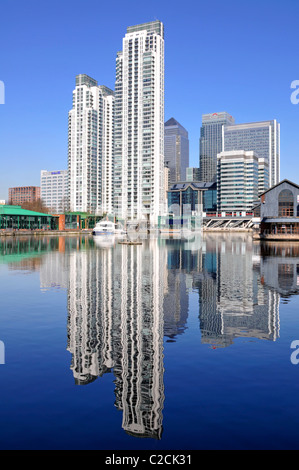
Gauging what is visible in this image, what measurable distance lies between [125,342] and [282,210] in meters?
123

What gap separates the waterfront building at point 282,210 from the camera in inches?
5108

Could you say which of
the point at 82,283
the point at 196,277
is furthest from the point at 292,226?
the point at 82,283

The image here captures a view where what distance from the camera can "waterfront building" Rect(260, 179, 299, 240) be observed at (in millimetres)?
129750

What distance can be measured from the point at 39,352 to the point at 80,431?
7.20m

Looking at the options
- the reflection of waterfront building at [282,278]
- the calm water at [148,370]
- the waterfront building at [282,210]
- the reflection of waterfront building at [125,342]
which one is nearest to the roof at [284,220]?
the waterfront building at [282,210]

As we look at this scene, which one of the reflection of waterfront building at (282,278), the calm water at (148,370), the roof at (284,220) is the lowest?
the calm water at (148,370)

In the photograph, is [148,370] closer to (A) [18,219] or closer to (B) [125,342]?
(B) [125,342]

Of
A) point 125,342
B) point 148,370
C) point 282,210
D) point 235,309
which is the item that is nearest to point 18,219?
point 282,210

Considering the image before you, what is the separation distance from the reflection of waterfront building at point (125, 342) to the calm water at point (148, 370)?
0.06 metres

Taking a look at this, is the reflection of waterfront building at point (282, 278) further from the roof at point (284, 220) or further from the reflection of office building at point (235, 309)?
the roof at point (284, 220)

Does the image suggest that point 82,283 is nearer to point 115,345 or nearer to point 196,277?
point 196,277

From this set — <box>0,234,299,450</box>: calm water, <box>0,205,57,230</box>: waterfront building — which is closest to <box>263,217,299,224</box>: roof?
<box>0,234,299,450</box>: calm water

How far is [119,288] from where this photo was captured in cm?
3288

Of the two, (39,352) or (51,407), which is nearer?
(51,407)
